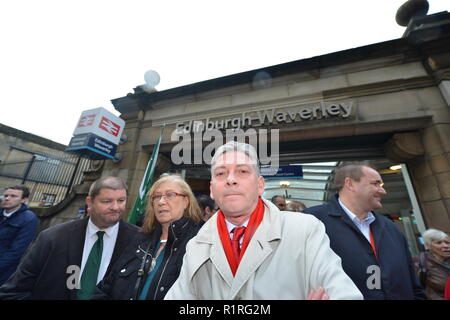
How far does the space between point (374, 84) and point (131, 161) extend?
719 cm

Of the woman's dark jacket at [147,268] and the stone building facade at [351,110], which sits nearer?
the woman's dark jacket at [147,268]

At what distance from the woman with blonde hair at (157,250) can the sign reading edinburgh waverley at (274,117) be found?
10.6 feet

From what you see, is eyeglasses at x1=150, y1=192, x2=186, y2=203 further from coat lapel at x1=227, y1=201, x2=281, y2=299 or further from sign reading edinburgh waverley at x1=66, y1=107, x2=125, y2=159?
sign reading edinburgh waverley at x1=66, y1=107, x2=125, y2=159

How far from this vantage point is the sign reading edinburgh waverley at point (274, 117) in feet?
14.5

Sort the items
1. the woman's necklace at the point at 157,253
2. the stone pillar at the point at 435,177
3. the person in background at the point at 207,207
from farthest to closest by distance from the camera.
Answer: the person in background at the point at 207,207 → the stone pillar at the point at 435,177 → the woman's necklace at the point at 157,253

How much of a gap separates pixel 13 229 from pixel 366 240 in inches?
215

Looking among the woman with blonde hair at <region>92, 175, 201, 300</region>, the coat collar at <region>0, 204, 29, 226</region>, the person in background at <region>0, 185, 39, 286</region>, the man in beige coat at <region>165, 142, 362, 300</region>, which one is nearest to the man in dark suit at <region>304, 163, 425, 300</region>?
the man in beige coat at <region>165, 142, 362, 300</region>

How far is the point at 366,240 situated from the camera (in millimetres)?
1798

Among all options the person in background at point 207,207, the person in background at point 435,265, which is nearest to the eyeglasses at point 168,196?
the person in background at point 207,207

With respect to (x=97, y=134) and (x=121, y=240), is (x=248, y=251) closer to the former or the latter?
(x=121, y=240)

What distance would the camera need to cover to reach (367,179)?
213 centimetres

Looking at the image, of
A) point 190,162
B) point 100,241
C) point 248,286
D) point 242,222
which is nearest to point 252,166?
point 242,222

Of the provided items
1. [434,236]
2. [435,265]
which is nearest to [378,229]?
[435,265]

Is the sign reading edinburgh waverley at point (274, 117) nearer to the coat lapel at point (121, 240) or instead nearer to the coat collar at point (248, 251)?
the coat lapel at point (121, 240)
